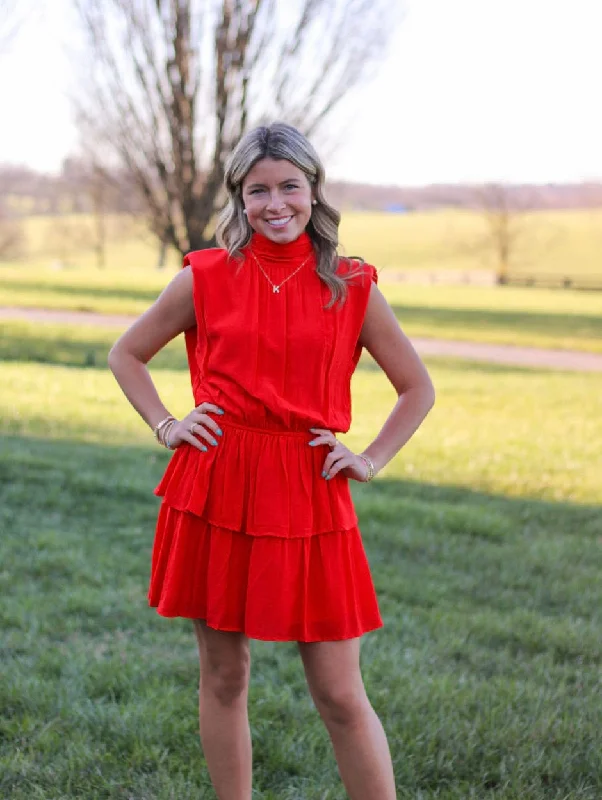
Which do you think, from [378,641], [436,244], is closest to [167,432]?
[378,641]

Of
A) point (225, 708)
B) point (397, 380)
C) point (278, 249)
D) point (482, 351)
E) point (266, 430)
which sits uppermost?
point (278, 249)

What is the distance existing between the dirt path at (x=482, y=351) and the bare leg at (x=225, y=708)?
47.0ft

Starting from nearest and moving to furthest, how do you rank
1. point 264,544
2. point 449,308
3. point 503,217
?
point 264,544, point 449,308, point 503,217

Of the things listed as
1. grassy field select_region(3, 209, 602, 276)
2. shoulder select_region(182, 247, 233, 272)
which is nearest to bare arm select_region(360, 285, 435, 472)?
shoulder select_region(182, 247, 233, 272)

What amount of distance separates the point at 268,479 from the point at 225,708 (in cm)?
63

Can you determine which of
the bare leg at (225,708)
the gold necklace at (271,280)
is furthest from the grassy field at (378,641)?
the gold necklace at (271,280)

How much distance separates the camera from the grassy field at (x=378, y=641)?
3219 millimetres

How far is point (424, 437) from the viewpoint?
9.70m

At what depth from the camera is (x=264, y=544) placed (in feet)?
7.86

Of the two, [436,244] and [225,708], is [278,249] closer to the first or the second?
[225,708]

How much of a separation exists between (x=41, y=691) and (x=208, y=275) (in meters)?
1.90

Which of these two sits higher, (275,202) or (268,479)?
(275,202)

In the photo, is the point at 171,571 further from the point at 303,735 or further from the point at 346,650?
the point at 303,735

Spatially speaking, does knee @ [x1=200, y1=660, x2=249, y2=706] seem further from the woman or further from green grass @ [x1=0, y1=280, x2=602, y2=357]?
green grass @ [x1=0, y1=280, x2=602, y2=357]
